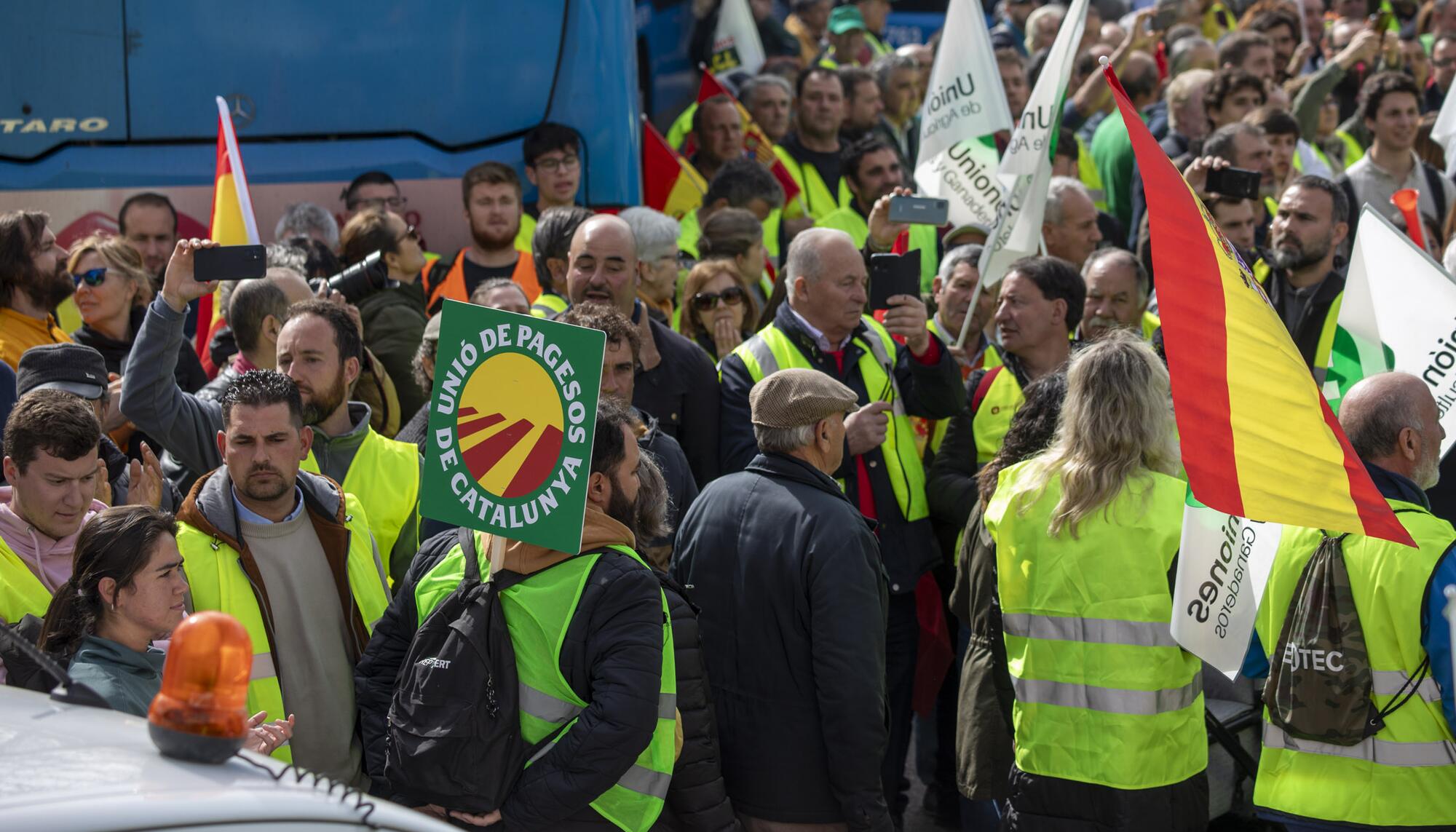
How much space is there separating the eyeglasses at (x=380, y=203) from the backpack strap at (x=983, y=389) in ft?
8.84

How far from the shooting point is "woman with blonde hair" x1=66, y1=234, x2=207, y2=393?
19.0ft

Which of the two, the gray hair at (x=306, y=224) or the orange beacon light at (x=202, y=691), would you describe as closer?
the orange beacon light at (x=202, y=691)

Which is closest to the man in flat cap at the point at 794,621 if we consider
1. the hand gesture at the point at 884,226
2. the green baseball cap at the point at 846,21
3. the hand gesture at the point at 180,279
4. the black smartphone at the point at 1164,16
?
the hand gesture at the point at 180,279

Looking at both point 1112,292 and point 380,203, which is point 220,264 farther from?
point 1112,292

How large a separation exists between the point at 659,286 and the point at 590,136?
105 cm

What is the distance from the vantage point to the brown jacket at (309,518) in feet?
13.3

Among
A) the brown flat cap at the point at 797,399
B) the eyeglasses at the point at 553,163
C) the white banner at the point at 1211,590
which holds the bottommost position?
the white banner at the point at 1211,590

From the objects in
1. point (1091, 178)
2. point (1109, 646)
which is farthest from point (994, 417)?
point (1091, 178)

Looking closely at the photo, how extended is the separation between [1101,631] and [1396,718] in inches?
28.6

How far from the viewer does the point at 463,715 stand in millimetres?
3516

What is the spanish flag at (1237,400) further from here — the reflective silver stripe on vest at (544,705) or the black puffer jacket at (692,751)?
the reflective silver stripe on vest at (544,705)

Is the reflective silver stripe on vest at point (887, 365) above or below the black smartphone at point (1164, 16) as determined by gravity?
below

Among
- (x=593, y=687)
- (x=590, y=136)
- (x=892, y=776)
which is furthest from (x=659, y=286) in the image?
(x=593, y=687)

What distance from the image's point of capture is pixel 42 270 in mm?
5551
